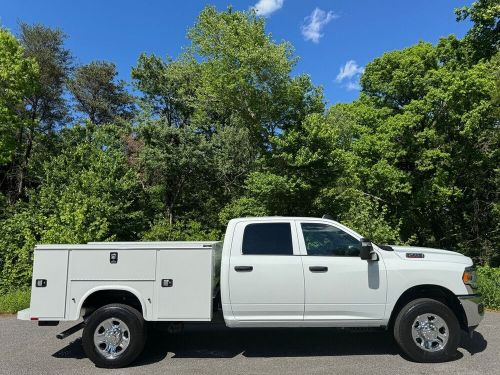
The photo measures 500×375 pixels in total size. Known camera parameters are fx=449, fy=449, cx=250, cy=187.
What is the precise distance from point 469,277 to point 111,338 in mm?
5123

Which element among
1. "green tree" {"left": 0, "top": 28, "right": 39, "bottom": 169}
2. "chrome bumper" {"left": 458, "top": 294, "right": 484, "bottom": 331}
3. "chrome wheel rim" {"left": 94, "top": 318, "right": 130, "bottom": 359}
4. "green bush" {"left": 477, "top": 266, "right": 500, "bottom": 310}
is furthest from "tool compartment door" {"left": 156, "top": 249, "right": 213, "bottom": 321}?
"green tree" {"left": 0, "top": 28, "right": 39, "bottom": 169}

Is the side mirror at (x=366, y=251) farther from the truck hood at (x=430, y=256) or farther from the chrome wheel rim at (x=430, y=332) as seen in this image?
the chrome wheel rim at (x=430, y=332)

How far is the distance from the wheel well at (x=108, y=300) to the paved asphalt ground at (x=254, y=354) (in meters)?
0.78

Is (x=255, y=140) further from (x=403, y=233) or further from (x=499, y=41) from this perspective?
(x=499, y=41)

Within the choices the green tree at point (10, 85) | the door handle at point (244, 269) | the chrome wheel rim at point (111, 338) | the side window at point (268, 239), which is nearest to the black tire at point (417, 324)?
the side window at point (268, 239)

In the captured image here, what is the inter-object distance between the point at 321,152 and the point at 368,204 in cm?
Result: 276

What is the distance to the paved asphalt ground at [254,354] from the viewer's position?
6000mm

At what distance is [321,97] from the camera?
1973 centimetres

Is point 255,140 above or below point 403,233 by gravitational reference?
above

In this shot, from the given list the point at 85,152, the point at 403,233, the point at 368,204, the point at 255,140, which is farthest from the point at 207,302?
the point at 403,233

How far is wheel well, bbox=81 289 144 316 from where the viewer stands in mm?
6441

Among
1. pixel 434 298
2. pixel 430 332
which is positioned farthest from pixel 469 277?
pixel 430 332

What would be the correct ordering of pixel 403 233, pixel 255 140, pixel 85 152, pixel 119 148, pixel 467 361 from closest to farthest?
1. pixel 467 361
2. pixel 85 152
3. pixel 119 148
4. pixel 255 140
5. pixel 403 233

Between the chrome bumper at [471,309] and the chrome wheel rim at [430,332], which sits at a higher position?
the chrome bumper at [471,309]
